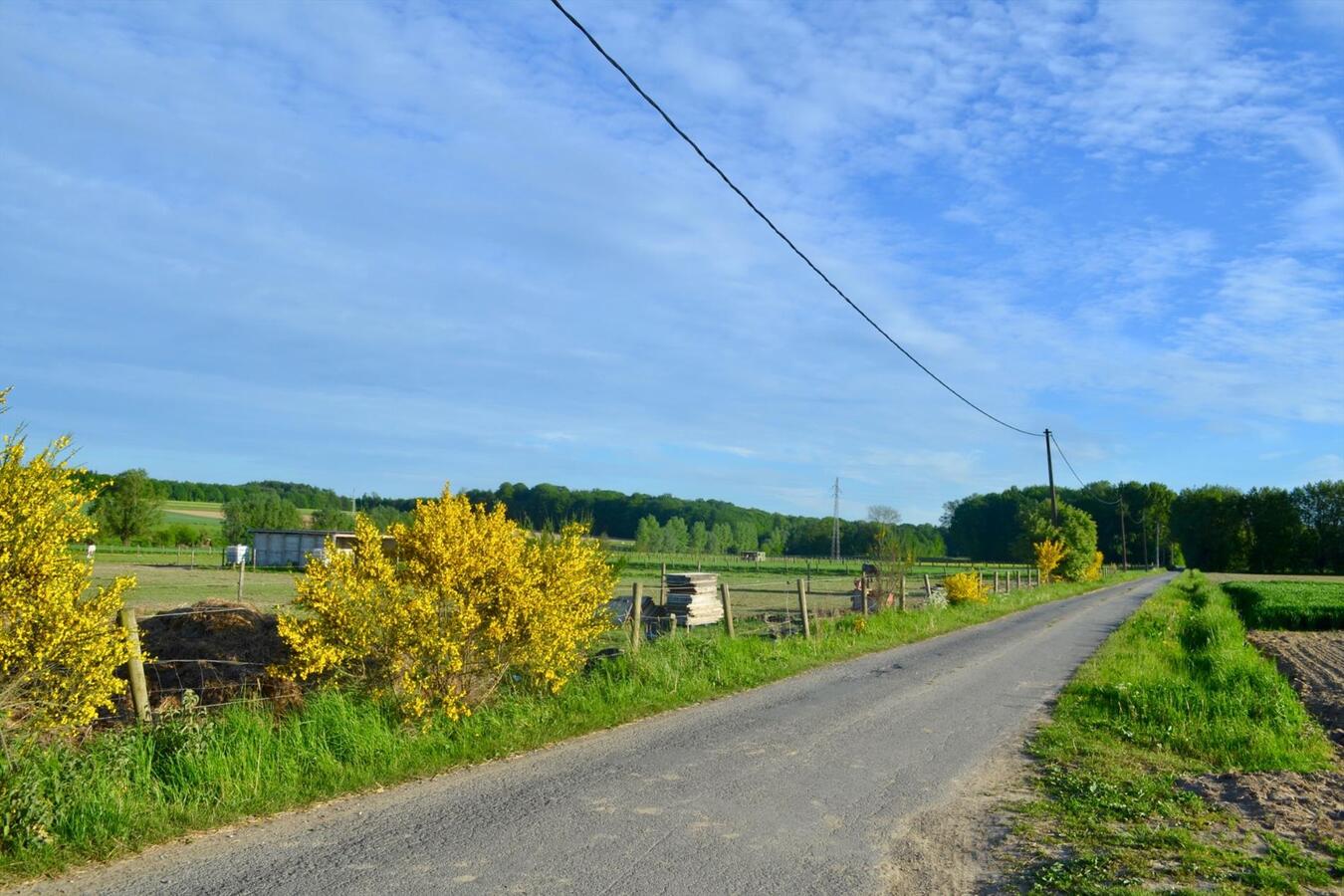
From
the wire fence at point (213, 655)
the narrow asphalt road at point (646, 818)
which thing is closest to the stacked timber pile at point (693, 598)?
the wire fence at point (213, 655)

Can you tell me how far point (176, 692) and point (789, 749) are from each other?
7.49m

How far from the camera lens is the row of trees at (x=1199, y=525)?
112 m

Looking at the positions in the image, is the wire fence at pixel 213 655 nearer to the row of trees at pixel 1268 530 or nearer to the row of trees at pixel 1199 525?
the row of trees at pixel 1199 525

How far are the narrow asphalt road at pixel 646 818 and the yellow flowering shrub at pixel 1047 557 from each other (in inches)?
1696

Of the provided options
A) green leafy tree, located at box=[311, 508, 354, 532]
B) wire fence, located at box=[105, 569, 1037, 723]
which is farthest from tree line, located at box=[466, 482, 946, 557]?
wire fence, located at box=[105, 569, 1037, 723]

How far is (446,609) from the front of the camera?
31.0 feet

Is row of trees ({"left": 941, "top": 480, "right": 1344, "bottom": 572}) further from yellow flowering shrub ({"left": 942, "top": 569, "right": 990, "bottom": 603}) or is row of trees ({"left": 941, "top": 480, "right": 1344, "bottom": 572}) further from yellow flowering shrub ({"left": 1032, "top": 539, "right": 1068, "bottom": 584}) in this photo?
yellow flowering shrub ({"left": 942, "top": 569, "right": 990, "bottom": 603})

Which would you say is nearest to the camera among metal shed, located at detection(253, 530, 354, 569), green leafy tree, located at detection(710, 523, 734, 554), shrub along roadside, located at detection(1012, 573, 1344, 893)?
shrub along roadside, located at detection(1012, 573, 1344, 893)

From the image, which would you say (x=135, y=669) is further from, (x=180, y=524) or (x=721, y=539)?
(x=721, y=539)

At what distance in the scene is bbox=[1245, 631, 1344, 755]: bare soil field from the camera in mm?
14508

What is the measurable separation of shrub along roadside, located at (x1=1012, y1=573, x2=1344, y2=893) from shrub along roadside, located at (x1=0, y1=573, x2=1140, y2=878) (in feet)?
14.6

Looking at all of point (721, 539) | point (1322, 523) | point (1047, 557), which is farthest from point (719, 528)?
point (1047, 557)

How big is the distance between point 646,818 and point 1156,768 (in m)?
5.00

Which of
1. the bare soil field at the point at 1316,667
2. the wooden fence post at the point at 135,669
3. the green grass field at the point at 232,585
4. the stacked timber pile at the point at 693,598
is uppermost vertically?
the wooden fence post at the point at 135,669
